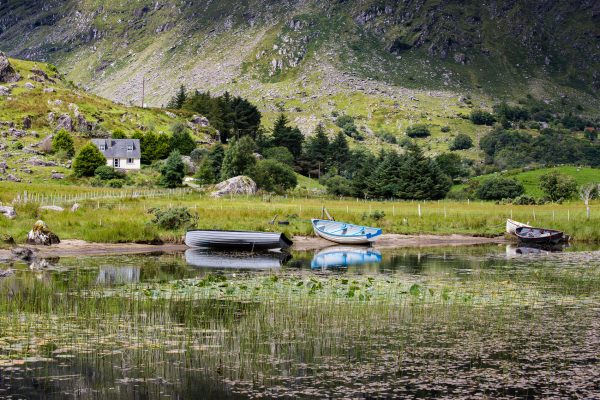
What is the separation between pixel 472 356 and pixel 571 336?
5011 millimetres

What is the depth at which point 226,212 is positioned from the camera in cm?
7556

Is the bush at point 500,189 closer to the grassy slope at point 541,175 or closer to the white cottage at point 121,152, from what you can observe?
the grassy slope at point 541,175

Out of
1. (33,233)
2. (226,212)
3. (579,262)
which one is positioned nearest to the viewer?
(579,262)

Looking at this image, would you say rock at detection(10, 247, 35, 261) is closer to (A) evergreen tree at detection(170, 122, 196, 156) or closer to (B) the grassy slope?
(A) evergreen tree at detection(170, 122, 196, 156)

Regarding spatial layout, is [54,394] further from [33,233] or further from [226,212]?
[226,212]

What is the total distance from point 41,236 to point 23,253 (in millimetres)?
7162

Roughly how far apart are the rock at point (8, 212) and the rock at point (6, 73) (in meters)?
131

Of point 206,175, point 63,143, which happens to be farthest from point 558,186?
point 63,143

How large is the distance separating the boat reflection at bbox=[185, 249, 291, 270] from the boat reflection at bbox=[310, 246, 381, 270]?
2.52 meters

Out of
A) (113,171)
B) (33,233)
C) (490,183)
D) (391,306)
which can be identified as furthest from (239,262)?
(490,183)

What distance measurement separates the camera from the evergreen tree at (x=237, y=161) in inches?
5217

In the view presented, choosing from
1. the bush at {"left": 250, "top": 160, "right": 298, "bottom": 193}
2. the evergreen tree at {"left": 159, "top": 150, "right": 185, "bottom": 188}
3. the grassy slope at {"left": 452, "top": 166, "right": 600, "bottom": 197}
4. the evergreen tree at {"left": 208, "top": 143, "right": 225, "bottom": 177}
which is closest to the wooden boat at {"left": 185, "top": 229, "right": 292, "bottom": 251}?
the bush at {"left": 250, "top": 160, "right": 298, "bottom": 193}

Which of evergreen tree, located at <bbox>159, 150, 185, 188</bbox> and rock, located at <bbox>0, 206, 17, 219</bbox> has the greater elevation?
evergreen tree, located at <bbox>159, 150, 185, 188</bbox>

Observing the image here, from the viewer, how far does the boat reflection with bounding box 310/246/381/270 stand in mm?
52844
